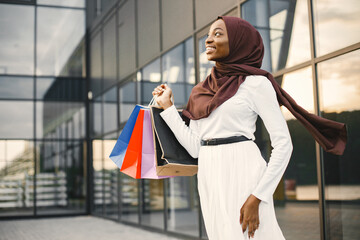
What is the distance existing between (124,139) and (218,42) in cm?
80

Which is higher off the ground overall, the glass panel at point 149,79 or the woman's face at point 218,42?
the glass panel at point 149,79

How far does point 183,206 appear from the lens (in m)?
7.52

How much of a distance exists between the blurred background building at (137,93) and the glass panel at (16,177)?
3cm

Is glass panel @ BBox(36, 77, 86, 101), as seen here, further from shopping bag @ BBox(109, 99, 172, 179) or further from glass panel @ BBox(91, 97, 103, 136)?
shopping bag @ BBox(109, 99, 172, 179)

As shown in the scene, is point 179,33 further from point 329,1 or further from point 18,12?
point 18,12

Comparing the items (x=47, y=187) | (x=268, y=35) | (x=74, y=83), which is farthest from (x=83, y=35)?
(x=268, y=35)

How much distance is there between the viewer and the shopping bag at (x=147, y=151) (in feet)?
8.07

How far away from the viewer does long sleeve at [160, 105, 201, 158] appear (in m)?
2.24

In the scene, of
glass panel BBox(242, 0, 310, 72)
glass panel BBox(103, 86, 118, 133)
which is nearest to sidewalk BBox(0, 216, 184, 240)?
glass panel BBox(103, 86, 118, 133)

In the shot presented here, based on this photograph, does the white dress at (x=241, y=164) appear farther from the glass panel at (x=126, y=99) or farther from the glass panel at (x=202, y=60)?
the glass panel at (x=126, y=99)

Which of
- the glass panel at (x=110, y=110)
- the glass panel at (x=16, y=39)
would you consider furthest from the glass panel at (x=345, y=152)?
the glass panel at (x=16, y=39)

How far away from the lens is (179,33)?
24.3 ft

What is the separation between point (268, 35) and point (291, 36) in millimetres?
393

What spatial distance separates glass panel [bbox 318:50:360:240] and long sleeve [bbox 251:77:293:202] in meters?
2.16
